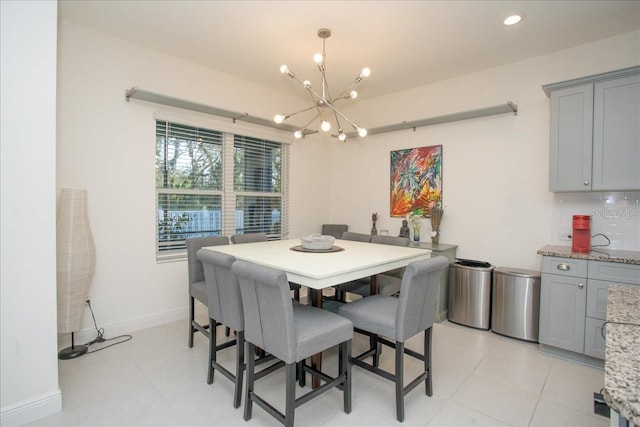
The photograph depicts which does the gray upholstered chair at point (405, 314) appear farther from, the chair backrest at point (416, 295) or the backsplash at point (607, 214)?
the backsplash at point (607, 214)

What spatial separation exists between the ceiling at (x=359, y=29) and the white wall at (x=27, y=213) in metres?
0.99

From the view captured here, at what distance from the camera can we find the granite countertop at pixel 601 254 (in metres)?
2.48

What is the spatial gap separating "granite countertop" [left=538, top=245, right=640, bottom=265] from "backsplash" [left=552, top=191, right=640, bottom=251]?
12 centimetres

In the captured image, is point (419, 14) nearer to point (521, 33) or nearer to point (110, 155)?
point (521, 33)

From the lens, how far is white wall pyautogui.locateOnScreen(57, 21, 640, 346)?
294 cm

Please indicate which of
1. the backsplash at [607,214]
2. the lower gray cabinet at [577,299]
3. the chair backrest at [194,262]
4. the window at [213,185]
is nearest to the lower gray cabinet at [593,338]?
the lower gray cabinet at [577,299]

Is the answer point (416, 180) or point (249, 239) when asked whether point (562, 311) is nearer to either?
point (416, 180)

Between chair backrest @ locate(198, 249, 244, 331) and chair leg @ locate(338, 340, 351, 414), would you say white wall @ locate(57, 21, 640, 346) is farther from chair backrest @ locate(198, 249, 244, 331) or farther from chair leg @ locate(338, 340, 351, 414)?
chair leg @ locate(338, 340, 351, 414)

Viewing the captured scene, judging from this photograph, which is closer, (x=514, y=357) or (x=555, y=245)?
(x=514, y=357)

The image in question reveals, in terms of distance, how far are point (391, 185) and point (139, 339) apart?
11.5 ft

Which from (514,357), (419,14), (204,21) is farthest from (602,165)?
(204,21)

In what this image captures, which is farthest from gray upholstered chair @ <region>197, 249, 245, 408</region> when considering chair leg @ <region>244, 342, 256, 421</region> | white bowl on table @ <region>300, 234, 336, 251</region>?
white bowl on table @ <region>300, 234, 336, 251</region>

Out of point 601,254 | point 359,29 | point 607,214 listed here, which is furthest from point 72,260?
point 607,214

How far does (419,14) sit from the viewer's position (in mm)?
2650
